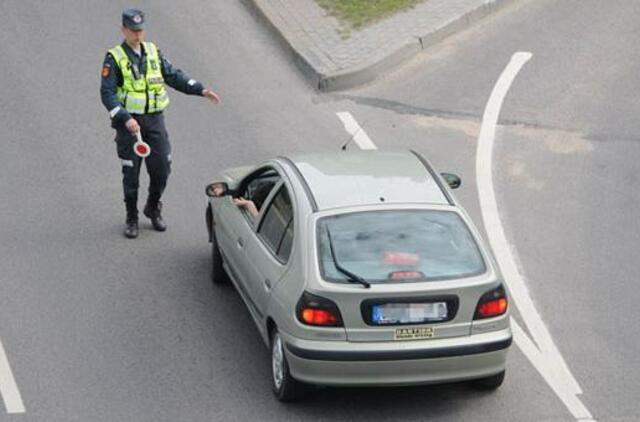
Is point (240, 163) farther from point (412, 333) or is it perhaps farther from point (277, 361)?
point (412, 333)

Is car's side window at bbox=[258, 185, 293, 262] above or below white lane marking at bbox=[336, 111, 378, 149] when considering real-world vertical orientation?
above

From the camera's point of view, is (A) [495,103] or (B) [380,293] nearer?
(B) [380,293]

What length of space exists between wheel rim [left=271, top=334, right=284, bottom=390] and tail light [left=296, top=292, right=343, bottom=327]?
463mm

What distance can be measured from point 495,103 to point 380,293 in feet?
25.4

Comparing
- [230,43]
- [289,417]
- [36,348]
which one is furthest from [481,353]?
[230,43]

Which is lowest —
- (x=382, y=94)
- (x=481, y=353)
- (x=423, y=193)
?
(x=382, y=94)

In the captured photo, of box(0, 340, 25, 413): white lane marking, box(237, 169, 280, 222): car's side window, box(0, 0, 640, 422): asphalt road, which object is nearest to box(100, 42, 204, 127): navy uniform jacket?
box(0, 0, 640, 422): asphalt road

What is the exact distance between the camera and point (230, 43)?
18438 mm

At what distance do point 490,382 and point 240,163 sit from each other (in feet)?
18.0

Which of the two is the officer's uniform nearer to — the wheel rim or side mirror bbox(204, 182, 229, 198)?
side mirror bbox(204, 182, 229, 198)

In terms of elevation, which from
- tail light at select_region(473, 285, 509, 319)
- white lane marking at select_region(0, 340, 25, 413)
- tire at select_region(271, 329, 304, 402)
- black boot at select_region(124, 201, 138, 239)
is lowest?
black boot at select_region(124, 201, 138, 239)

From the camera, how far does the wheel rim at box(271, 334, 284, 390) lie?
9.60m

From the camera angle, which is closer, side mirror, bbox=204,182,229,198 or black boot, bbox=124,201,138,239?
side mirror, bbox=204,182,229,198

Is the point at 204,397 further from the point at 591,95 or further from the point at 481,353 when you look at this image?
the point at 591,95
